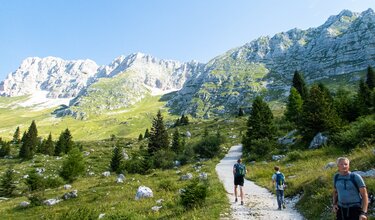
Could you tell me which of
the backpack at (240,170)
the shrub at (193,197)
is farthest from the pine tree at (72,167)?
the shrub at (193,197)

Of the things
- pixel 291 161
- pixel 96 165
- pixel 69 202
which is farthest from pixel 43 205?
pixel 96 165

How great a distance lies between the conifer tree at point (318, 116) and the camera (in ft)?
128

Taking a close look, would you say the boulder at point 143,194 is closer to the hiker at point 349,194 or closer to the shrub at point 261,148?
the hiker at point 349,194

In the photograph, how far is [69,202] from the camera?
24.5 metres

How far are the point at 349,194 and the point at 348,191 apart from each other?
8 cm

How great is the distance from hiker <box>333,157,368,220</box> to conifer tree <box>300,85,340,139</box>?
32105mm

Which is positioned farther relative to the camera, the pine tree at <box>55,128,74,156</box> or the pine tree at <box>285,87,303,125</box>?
the pine tree at <box>55,128,74,156</box>

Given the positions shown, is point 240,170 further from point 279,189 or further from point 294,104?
point 294,104

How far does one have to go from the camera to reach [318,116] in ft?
130

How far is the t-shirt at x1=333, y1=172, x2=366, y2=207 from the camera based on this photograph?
8602mm

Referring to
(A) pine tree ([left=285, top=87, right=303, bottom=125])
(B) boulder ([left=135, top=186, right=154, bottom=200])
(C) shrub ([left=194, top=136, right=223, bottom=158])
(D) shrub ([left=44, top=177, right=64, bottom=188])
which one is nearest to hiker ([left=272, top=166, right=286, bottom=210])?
(B) boulder ([left=135, top=186, right=154, bottom=200])

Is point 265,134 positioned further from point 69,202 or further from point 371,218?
point 371,218

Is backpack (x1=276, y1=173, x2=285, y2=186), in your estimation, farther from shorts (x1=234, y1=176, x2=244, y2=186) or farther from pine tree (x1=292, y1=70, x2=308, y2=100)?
pine tree (x1=292, y1=70, x2=308, y2=100)

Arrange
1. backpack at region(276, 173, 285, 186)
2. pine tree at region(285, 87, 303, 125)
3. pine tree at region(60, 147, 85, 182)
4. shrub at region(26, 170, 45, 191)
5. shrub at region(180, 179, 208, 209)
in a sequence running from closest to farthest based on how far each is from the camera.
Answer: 1. shrub at region(180, 179, 208, 209)
2. backpack at region(276, 173, 285, 186)
3. shrub at region(26, 170, 45, 191)
4. pine tree at region(60, 147, 85, 182)
5. pine tree at region(285, 87, 303, 125)
